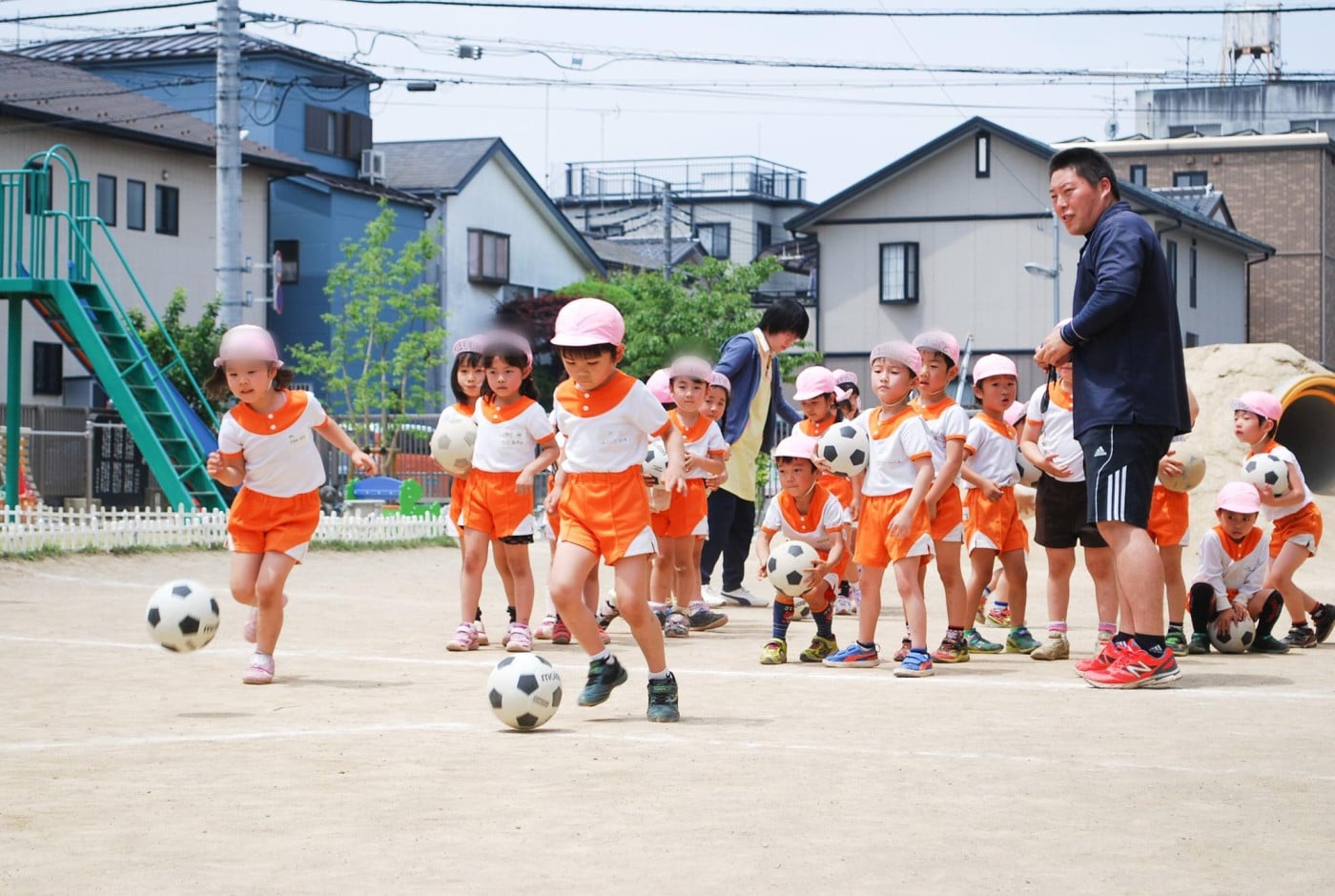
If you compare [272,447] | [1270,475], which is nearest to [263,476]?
[272,447]

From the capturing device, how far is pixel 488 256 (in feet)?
166

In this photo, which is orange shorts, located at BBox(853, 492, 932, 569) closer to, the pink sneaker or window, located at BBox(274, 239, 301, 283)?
the pink sneaker

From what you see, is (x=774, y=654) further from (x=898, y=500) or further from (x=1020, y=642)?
(x=1020, y=642)

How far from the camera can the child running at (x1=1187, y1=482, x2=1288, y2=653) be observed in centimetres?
1010

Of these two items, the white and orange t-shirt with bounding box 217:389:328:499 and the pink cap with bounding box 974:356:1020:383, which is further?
the pink cap with bounding box 974:356:1020:383

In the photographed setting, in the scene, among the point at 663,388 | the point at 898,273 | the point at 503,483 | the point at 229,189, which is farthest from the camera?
the point at 898,273

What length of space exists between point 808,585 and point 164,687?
3.42 m

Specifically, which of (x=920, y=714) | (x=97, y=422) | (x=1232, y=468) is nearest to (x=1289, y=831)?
(x=920, y=714)

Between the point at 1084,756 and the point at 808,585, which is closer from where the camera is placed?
the point at 1084,756

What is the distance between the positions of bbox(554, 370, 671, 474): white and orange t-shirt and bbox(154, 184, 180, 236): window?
3295cm

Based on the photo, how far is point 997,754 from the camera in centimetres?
623

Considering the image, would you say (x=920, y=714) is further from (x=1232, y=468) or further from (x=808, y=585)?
(x=1232, y=468)

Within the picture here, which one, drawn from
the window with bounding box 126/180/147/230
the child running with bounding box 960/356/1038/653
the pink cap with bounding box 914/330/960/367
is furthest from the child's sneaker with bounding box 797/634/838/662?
the window with bounding box 126/180/147/230

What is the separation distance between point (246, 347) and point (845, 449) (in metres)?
3.25
